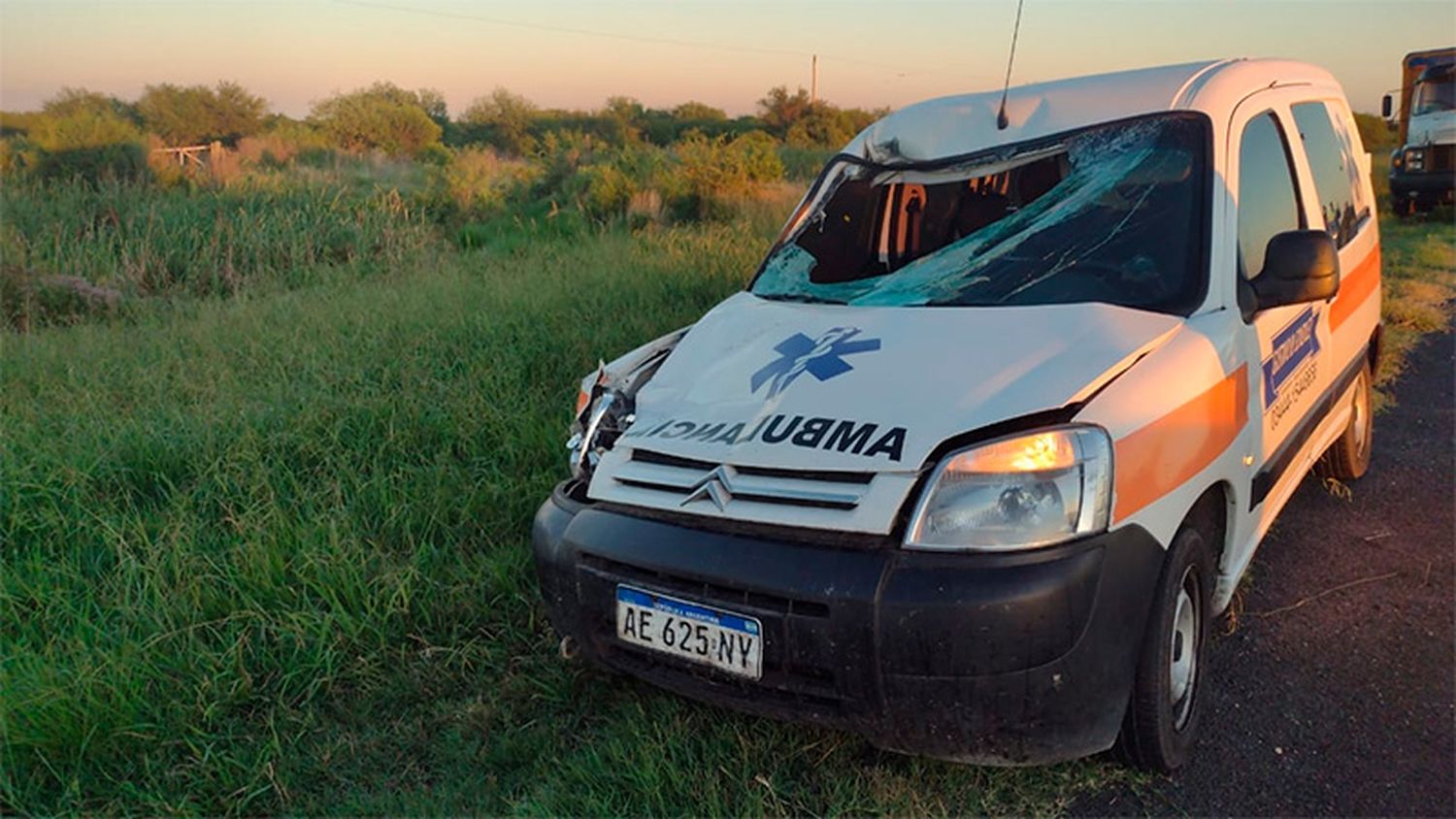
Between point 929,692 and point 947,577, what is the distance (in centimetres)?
25

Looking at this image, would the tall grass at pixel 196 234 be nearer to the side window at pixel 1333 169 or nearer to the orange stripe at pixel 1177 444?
the side window at pixel 1333 169

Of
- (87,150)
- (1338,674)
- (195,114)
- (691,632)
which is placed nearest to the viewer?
(691,632)

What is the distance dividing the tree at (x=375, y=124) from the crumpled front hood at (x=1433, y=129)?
2428cm

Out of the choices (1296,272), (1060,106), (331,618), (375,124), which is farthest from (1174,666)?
(375,124)

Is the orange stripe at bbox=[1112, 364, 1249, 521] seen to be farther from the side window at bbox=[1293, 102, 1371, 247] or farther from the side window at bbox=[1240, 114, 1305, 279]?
the side window at bbox=[1293, 102, 1371, 247]

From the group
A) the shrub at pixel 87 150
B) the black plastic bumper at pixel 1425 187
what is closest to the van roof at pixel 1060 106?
the shrub at pixel 87 150

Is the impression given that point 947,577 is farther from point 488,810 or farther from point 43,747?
point 43,747

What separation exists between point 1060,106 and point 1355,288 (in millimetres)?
1605

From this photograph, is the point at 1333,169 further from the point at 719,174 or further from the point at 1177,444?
the point at 719,174

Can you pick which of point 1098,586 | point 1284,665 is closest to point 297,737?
point 1098,586

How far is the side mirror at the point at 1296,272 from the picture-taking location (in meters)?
2.75

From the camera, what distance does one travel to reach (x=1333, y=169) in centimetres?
398

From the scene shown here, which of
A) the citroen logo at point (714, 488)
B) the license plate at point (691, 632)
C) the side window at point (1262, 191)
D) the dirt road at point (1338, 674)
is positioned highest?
the side window at point (1262, 191)

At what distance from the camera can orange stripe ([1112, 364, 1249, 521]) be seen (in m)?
2.15
